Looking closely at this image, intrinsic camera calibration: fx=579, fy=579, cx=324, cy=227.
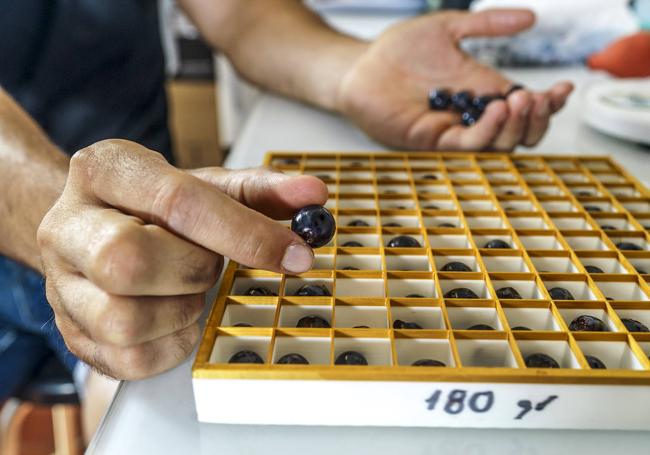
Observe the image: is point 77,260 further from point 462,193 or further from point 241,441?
point 462,193

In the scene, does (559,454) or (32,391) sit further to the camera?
(32,391)

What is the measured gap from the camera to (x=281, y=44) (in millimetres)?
1373

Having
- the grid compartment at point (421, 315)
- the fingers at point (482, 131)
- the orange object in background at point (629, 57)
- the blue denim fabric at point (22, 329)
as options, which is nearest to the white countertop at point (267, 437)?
the grid compartment at point (421, 315)

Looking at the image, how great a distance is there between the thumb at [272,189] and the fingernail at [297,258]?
87 millimetres

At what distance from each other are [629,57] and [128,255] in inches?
57.3

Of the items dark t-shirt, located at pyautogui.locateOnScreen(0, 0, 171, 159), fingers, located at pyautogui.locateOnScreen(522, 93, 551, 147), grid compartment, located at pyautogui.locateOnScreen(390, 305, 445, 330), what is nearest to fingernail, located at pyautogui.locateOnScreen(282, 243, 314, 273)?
grid compartment, located at pyautogui.locateOnScreen(390, 305, 445, 330)

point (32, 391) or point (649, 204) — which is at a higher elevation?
point (649, 204)

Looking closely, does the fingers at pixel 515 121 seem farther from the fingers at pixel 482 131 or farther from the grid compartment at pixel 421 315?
the grid compartment at pixel 421 315

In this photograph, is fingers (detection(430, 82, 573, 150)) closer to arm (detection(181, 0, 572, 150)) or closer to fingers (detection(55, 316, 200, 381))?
arm (detection(181, 0, 572, 150))

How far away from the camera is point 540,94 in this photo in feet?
3.33

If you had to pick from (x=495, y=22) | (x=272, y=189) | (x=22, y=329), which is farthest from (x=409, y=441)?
(x=495, y=22)

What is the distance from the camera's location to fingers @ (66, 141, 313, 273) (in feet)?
1.63

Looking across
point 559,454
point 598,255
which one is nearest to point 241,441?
point 559,454

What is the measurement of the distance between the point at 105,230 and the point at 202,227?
78 millimetres
